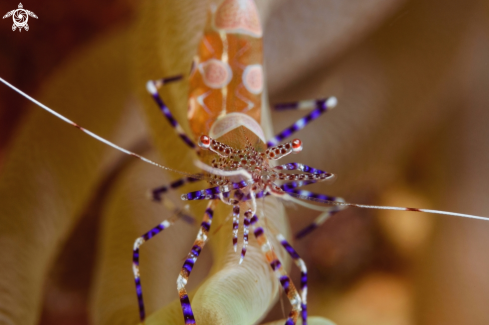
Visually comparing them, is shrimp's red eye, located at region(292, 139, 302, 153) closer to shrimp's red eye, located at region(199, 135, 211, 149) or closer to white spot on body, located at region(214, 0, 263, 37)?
shrimp's red eye, located at region(199, 135, 211, 149)

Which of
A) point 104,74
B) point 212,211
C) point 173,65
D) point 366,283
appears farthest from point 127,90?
point 366,283

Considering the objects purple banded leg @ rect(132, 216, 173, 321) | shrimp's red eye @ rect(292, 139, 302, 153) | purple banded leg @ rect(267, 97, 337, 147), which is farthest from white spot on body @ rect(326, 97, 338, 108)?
purple banded leg @ rect(132, 216, 173, 321)

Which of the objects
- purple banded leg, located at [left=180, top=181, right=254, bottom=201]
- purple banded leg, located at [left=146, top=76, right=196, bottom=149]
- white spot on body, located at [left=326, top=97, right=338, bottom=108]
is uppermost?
white spot on body, located at [left=326, top=97, right=338, bottom=108]

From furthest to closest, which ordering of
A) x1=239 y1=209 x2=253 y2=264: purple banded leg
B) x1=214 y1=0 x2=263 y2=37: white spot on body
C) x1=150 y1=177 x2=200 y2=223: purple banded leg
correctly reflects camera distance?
x1=150 y1=177 x2=200 y2=223: purple banded leg → x1=214 y1=0 x2=263 y2=37: white spot on body → x1=239 y1=209 x2=253 y2=264: purple banded leg

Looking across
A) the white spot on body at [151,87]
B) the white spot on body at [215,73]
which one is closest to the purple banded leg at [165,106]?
the white spot on body at [151,87]

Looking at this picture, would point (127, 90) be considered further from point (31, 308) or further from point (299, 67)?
point (31, 308)

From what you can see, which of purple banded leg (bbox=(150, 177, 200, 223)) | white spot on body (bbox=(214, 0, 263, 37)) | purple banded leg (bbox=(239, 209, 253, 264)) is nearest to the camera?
purple banded leg (bbox=(239, 209, 253, 264))

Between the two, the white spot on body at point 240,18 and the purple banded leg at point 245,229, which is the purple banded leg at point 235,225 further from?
the white spot on body at point 240,18
